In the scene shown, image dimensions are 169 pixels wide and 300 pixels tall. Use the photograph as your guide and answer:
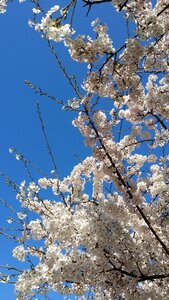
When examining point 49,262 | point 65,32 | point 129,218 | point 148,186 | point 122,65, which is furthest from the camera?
point 148,186

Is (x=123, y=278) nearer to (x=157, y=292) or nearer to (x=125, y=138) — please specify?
(x=157, y=292)

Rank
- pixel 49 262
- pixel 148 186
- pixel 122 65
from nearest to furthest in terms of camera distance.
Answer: pixel 49 262, pixel 122 65, pixel 148 186

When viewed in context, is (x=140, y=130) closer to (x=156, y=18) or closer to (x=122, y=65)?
(x=122, y=65)

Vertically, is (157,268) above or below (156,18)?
below

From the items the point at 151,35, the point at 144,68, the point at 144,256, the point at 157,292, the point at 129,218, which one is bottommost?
the point at 157,292

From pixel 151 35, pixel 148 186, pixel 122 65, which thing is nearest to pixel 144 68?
pixel 122 65

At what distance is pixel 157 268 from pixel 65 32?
4.46 meters

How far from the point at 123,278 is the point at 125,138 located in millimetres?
3170

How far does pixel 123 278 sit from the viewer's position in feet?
21.8

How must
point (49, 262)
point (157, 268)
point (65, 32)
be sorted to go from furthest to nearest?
point (157, 268) → point (49, 262) → point (65, 32)

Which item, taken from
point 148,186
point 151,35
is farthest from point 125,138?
point 151,35

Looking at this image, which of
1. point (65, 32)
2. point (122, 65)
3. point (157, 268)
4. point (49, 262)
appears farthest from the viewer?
point (157, 268)

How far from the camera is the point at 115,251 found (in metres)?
6.54

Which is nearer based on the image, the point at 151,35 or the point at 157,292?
the point at 151,35
